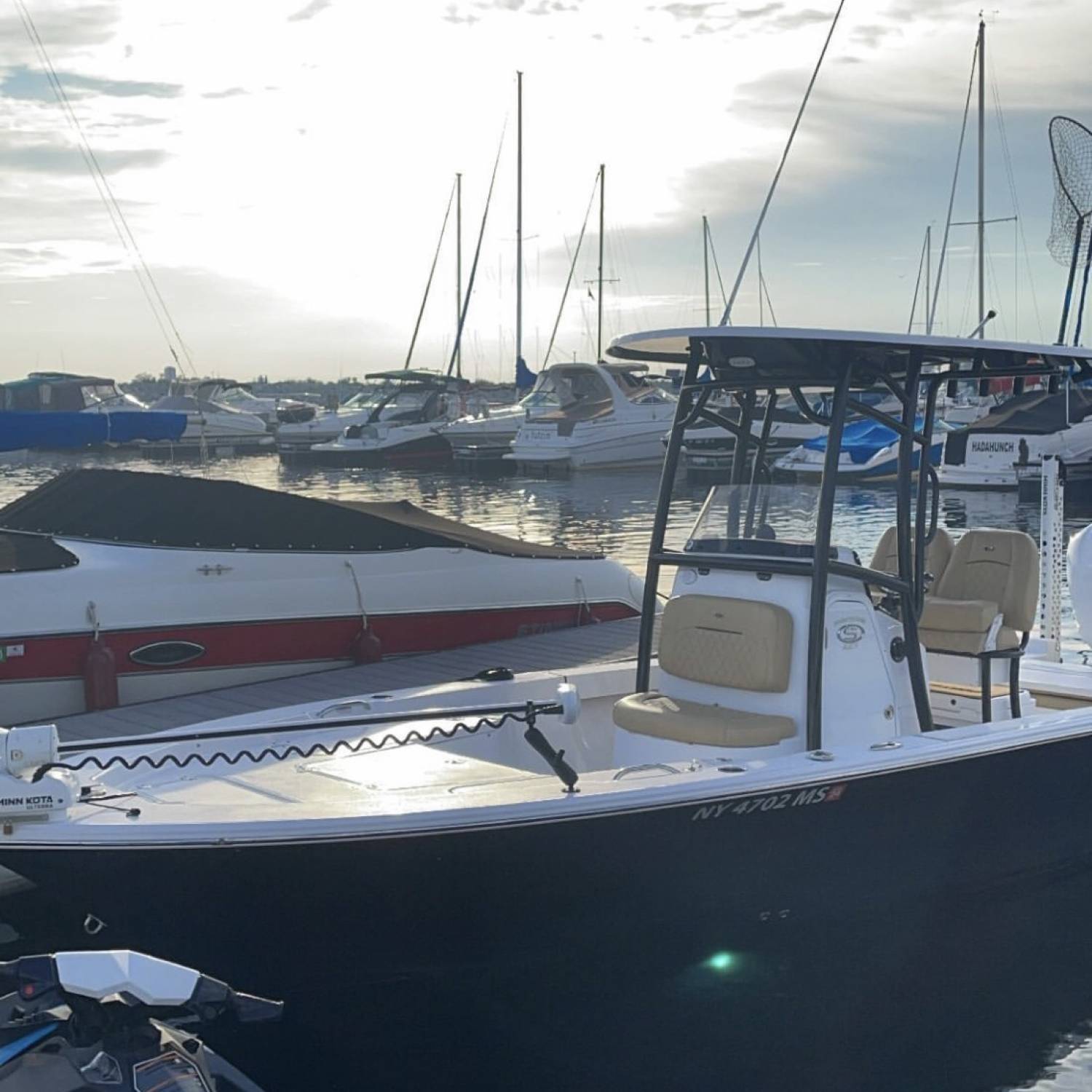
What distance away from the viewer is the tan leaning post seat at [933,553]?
7703 mm

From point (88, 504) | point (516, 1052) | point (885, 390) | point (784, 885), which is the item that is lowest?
point (516, 1052)

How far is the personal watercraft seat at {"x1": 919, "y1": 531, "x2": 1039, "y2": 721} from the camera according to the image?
750cm

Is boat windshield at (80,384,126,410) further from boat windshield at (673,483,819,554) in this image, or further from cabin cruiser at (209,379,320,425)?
boat windshield at (673,483,819,554)

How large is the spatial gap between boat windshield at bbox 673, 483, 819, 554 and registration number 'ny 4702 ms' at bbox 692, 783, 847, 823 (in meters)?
1.20

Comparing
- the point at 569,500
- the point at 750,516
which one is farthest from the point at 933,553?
the point at 569,500

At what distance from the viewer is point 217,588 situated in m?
9.88

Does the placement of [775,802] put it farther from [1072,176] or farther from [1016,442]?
[1016,442]

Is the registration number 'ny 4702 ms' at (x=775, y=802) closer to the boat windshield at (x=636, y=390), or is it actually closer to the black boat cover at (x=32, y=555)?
the black boat cover at (x=32, y=555)

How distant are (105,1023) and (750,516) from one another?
3.83 meters

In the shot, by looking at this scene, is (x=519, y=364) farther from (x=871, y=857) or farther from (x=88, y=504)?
(x=871, y=857)

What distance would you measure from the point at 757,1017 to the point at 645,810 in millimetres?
1136

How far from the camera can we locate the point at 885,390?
281 inches

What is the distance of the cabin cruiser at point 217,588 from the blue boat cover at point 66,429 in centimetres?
628

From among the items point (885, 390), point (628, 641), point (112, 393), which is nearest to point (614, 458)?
point (112, 393)
